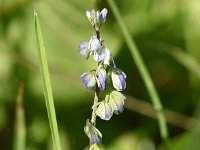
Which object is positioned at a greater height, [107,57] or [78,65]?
[78,65]

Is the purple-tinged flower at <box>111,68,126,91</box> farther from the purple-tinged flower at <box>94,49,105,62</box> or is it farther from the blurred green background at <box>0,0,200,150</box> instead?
the blurred green background at <box>0,0,200,150</box>

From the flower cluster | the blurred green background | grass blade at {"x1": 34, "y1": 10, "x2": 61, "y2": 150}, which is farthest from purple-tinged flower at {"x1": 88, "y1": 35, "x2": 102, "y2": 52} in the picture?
the blurred green background

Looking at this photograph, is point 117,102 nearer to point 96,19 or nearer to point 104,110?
point 104,110

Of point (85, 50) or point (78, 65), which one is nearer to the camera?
point (85, 50)

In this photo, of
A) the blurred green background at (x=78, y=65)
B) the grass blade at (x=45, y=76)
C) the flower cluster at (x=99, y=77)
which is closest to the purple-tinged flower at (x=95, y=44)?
the flower cluster at (x=99, y=77)

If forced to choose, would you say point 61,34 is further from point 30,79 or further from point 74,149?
point 74,149

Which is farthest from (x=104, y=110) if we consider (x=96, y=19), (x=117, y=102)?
(x=96, y=19)

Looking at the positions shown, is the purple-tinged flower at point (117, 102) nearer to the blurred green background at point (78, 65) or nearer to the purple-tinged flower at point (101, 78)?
the purple-tinged flower at point (101, 78)
